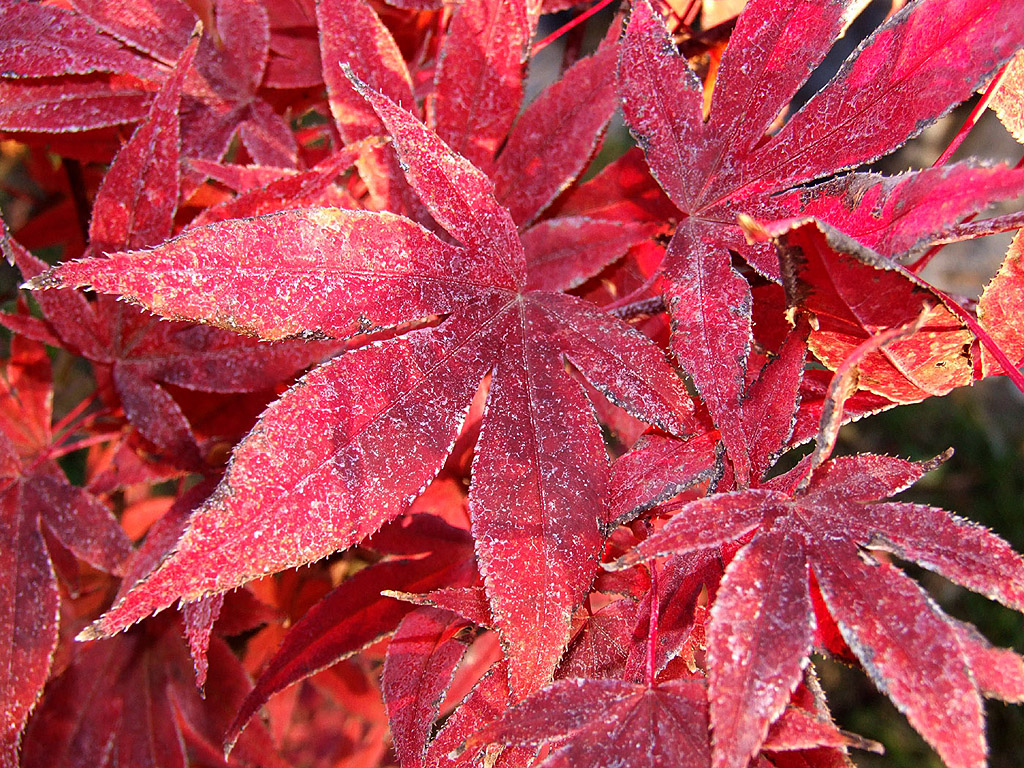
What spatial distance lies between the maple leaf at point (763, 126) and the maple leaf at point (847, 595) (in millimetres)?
55

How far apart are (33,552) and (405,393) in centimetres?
41

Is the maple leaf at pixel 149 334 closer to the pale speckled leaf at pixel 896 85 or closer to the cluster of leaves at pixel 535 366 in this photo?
the cluster of leaves at pixel 535 366

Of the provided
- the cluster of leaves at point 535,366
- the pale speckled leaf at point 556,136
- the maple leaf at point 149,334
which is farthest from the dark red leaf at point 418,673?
the pale speckled leaf at point 556,136

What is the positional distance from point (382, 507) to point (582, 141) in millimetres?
370

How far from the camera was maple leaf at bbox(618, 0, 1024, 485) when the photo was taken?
0.47m

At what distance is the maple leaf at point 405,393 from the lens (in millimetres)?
437

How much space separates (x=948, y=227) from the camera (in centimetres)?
42

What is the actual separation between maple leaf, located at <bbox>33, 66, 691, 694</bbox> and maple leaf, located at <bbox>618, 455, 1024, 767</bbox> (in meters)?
0.08

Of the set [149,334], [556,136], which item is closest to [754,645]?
[556,136]

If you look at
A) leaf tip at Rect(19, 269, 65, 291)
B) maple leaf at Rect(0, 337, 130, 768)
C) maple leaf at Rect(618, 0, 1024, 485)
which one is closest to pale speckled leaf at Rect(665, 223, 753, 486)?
maple leaf at Rect(618, 0, 1024, 485)

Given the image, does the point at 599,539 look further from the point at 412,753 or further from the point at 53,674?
the point at 53,674

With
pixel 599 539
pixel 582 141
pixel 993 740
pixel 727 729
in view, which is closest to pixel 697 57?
pixel 582 141

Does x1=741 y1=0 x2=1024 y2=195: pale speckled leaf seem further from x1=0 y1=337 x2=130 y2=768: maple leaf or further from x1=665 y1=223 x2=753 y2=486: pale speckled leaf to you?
x1=0 y1=337 x2=130 y2=768: maple leaf

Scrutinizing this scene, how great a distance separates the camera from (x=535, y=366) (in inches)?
21.4
